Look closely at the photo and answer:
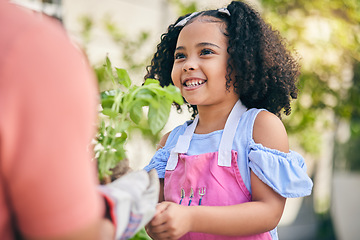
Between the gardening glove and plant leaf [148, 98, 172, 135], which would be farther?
plant leaf [148, 98, 172, 135]

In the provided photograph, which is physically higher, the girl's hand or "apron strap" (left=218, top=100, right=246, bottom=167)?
"apron strap" (left=218, top=100, right=246, bottom=167)

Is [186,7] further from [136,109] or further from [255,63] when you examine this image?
[136,109]

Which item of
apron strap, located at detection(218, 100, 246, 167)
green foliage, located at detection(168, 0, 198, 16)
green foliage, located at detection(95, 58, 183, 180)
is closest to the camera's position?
green foliage, located at detection(95, 58, 183, 180)

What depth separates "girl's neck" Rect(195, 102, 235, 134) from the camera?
1645 millimetres

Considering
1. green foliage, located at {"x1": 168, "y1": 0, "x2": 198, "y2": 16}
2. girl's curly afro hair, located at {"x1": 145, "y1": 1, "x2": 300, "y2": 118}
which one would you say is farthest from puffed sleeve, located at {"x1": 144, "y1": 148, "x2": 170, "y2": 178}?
green foliage, located at {"x1": 168, "y1": 0, "x2": 198, "y2": 16}

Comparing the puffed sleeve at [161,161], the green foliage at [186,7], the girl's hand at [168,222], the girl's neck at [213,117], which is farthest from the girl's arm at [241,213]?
the green foliage at [186,7]

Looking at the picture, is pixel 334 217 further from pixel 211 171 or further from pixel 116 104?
pixel 116 104

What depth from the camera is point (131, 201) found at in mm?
887

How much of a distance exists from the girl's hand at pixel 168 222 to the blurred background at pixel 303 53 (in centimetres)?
254

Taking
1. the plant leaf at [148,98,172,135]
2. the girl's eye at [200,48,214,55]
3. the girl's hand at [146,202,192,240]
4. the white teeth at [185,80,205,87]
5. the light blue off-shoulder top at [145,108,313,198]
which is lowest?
the girl's hand at [146,202,192,240]

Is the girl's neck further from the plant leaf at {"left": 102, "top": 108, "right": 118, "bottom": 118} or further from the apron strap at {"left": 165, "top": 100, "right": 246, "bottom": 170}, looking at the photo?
the plant leaf at {"left": 102, "top": 108, "right": 118, "bottom": 118}

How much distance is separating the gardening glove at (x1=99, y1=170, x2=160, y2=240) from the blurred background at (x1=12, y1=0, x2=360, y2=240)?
2.71 meters

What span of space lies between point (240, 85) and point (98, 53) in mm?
2832

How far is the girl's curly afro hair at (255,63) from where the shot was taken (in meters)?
1.63
